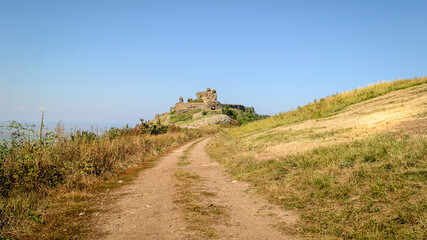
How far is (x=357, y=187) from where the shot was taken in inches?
230

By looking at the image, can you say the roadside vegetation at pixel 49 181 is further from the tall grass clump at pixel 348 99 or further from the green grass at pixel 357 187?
the tall grass clump at pixel 348 99

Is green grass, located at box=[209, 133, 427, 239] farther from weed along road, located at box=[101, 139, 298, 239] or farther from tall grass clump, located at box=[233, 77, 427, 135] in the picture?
tall grass clump, located at box=[233, 77, 427, 135]

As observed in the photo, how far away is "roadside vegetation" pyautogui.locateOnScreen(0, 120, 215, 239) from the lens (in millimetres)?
5141

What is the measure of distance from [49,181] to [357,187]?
859cm

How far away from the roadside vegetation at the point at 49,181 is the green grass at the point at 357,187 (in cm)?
490

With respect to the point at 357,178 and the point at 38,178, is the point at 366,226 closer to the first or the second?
the point at 357,178

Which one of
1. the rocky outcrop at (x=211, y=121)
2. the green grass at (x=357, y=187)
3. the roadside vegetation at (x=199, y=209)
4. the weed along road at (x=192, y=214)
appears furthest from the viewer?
the rocky outcrop at (x=211, y=121)

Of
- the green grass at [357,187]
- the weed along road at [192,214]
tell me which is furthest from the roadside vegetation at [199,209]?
the green grass at [357,187]

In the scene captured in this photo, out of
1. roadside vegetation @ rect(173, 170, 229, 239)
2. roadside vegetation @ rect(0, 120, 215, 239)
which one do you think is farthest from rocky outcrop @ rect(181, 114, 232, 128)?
roadside vegetation @ rect(173, 170, 229, 239)

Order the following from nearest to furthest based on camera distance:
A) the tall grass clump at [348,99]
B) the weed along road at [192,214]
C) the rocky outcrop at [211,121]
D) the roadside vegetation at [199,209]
A: the weed along road at [192,214] < the roadside vegetation at [199,209] < the tall grass clump at [348,99] < the rocky outcrop at [211,121]

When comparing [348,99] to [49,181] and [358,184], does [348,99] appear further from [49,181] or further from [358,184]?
[49,181]

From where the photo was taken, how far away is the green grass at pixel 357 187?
4.46 metres

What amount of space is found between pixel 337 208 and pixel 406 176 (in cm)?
183

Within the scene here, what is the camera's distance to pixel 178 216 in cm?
568
